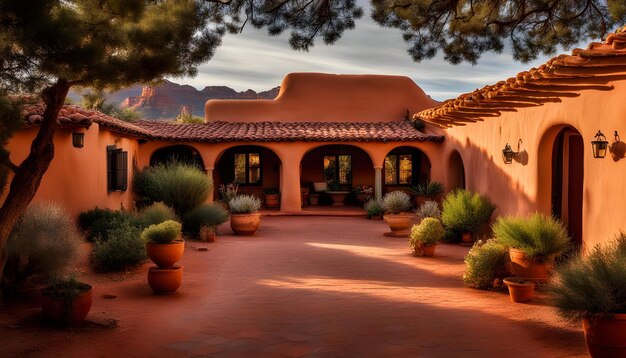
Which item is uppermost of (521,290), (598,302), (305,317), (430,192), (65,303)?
(430,192)

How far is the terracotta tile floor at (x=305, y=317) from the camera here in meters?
6.00

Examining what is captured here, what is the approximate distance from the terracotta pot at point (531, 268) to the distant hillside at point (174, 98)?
6506 cm

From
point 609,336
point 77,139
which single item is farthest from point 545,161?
point 77,139

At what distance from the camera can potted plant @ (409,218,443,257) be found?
1197 centimetres

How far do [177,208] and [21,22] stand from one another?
35.7 feet

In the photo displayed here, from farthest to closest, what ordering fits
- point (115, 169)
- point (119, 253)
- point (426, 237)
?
point (115, 169) → point (426, 237) → point (119, 253)

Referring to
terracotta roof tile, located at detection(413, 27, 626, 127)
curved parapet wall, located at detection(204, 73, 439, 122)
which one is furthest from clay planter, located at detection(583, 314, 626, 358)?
curved parapet wall, located at detection(204, 73, 439, 122)

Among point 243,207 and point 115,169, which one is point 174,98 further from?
point 243,207

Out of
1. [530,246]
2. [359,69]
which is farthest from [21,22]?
[359,69]

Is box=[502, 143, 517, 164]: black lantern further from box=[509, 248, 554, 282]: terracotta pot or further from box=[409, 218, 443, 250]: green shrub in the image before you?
box=[509, 248, 554, 282]: terracotta pot

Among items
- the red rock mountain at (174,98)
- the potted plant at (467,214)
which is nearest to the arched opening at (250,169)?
the potted plant at (467,214)

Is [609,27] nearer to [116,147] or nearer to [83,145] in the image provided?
[83,145]

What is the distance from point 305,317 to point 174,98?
254 feet

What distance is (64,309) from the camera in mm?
6629
